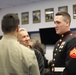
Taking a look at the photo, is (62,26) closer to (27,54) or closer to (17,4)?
(27,54)

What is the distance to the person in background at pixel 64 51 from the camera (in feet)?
7.29

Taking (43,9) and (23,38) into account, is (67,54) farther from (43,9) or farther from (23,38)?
(43,9)

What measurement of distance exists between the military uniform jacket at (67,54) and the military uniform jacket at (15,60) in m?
0.44

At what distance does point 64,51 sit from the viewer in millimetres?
2418

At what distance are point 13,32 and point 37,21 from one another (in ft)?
18.2

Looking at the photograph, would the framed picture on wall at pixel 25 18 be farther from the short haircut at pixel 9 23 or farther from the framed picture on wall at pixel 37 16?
the short haircut at pixel 9 23

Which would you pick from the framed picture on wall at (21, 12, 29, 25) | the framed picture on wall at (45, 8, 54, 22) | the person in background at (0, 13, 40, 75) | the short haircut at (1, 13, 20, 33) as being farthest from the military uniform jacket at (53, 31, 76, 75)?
the framed picture on wall at (21, 12, 29, 25)

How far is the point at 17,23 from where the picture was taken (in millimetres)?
1968

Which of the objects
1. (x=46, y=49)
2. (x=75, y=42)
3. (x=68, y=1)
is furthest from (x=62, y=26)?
(x=46, y=49)

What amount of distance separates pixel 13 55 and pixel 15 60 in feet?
0.15

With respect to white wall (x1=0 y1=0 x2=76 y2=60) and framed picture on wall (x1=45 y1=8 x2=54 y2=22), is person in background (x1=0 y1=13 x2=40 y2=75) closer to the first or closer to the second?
white wall (x1=0 y1=0 x2=76 y2=60)

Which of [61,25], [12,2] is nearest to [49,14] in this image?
[12,2]

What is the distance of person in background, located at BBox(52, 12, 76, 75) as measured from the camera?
7.29 feet

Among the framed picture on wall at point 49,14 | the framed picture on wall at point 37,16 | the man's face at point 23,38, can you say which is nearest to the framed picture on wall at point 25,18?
the framed picture on wall at point 37,16
